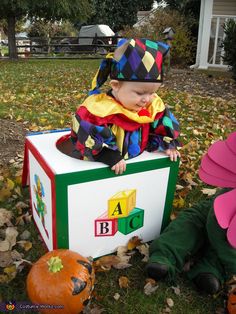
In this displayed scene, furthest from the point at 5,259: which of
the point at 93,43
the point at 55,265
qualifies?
the point at 93,43

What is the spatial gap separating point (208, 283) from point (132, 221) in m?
0.58

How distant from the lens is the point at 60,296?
65.1 inches

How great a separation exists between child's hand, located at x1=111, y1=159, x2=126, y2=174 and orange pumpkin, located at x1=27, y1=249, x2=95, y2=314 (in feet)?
1.73

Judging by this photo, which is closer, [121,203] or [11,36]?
[121,203]

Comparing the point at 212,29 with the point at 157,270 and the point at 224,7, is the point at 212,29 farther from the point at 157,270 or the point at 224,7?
the point at 157,270

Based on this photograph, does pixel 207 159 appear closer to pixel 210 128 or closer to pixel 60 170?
pixel 60 170

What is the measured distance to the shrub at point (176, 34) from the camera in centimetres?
1183

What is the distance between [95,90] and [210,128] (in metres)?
3.00

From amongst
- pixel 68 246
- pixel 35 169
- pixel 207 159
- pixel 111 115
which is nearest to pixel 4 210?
pixel 35 169

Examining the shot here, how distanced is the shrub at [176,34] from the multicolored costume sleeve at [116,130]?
1027 cm

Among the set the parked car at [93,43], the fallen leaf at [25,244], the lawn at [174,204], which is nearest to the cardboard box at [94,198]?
the fallen leaf at [25,244]

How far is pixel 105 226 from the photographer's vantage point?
2.12 metres

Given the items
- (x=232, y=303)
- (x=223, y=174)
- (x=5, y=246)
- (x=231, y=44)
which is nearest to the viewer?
(x=232, y=303)

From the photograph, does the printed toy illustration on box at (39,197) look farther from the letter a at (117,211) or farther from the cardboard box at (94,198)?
the letter a at (117,211)
